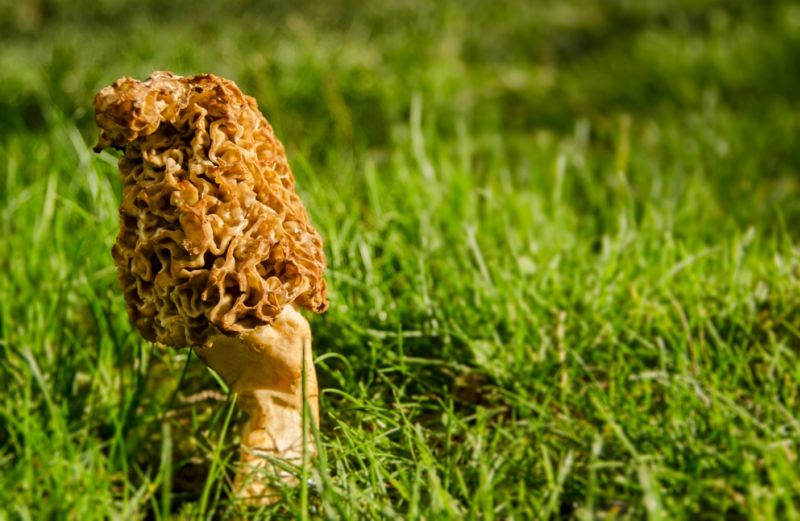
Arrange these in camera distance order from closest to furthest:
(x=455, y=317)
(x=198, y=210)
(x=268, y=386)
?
(x=198, y=210) → (x=268, y=386) → (x=455, y=317)

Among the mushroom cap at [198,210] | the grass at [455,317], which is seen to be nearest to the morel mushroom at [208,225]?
the mushroom cap at [198,210]

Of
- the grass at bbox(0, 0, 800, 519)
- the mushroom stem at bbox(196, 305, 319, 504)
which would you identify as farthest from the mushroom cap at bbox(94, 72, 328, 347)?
the grass at bbox(0, 0, 800, 519)

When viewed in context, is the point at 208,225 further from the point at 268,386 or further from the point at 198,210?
the point at 268,386

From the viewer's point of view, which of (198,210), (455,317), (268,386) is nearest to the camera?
(198,210)

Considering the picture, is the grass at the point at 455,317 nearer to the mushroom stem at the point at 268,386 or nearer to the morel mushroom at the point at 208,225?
the mushroom stem at the point at 268,386

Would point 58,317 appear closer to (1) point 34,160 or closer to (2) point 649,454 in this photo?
(1) point 34,160

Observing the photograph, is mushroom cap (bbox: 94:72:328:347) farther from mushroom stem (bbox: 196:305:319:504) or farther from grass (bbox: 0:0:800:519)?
grass (bbox: 0:0:800:519)

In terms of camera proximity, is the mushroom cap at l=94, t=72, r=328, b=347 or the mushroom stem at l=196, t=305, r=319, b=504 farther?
the mushroom stem at l=196, t=305, r=319, b=504

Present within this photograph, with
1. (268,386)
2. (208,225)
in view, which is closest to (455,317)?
(268,386)
